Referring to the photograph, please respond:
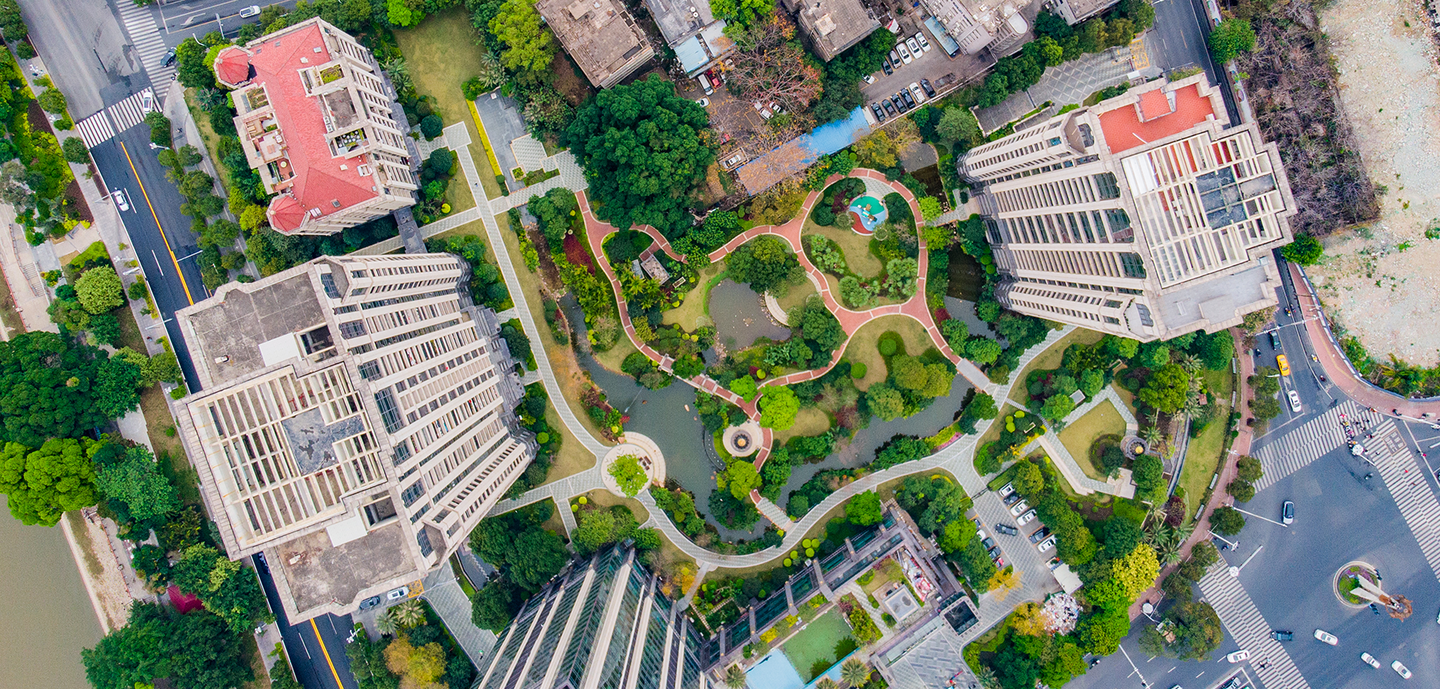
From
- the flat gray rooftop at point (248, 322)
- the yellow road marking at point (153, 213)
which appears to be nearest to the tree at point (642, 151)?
the flat gray rooftop at point (248, 322)

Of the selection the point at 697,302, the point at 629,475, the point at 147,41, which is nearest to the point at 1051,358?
the point at 697,302

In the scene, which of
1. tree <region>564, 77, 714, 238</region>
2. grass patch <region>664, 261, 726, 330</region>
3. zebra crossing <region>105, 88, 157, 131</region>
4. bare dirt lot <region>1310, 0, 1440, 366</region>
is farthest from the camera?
grass patch <region>664, 261, 726, 330</region>

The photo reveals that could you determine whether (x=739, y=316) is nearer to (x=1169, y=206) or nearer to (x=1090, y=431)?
(x=1090, y=431)

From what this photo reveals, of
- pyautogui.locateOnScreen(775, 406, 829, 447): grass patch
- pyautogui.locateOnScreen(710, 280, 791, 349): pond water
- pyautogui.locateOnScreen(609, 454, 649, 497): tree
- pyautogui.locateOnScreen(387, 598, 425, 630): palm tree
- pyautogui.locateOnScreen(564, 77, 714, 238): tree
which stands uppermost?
pyautogui.locateOnScreen(564, 77, 714, 238): tree

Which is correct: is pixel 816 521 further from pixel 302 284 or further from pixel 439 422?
pixel 302 284

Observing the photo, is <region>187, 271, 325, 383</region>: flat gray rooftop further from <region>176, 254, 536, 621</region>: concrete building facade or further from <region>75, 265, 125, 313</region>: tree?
<region>75, 265, 125, 313</region>: tree

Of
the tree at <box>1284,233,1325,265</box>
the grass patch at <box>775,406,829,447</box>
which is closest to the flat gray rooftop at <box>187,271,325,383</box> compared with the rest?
the grass patch at <box>775,406,829,447</box>
